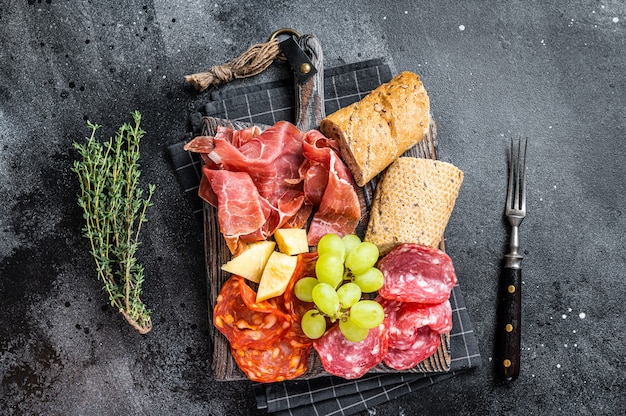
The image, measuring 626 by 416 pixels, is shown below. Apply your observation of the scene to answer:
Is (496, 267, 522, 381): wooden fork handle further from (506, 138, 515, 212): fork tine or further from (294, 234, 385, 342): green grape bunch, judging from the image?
(294, 234, 385, 342): green grape bunch

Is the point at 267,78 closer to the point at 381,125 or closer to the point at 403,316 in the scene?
the point at 381,125

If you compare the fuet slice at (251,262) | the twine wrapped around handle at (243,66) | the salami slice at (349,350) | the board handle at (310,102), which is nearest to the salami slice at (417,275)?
the salami slice at (349,350)

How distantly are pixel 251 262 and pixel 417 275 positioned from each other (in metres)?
0.46

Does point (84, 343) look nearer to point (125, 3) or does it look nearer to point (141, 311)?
point (141, 311)

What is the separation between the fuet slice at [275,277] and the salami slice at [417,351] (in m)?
0.37

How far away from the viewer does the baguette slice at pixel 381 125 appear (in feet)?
5.51

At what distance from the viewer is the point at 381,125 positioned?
1.68m

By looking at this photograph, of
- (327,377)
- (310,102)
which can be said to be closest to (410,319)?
(327,377)

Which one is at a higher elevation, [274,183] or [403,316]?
[274,183]

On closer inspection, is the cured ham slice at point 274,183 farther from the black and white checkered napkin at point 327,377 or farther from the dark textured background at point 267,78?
the dark textured background at point 267,78

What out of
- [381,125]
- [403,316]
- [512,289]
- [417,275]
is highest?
[381,125]

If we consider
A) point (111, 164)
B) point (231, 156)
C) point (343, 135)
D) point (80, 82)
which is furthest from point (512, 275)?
point (80, 82)

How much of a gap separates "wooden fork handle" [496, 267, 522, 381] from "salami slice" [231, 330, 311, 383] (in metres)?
0.64

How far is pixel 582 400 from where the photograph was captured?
1953mm
